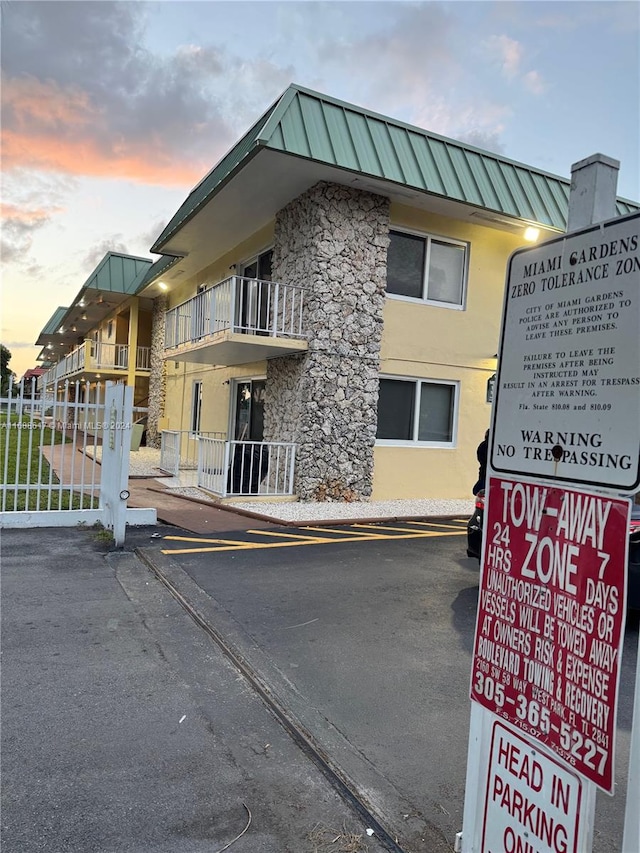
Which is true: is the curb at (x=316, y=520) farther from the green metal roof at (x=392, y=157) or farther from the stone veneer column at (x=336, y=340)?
the green metal roof at (x=392, y=157)

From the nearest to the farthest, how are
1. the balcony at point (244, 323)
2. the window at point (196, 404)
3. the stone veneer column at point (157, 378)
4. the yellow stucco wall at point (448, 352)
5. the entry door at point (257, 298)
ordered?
the balcony at point (244, 323)
the entry door at point (257, 298)
the yellow stucco wall at point (448, 352)
the window at point (196, 404)
the stone veneer column at point (157, 378)

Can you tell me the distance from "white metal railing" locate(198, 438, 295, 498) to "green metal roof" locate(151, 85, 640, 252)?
16.0 ft

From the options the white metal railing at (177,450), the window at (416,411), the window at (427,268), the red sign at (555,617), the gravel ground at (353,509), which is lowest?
the gravel ground at (353,509)

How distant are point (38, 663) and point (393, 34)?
8799mm

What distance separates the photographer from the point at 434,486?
1276 cm

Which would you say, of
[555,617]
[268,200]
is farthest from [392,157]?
[555,617]

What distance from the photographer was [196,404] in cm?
1802

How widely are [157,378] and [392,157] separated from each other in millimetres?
13681

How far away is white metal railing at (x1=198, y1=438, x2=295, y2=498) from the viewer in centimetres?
1091

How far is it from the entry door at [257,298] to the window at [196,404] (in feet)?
14.9

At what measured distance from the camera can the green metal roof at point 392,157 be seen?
944 centimetres

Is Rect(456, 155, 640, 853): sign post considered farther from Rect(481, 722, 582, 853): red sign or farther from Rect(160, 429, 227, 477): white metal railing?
Rect(160, 429, 227, 477): white metal railing

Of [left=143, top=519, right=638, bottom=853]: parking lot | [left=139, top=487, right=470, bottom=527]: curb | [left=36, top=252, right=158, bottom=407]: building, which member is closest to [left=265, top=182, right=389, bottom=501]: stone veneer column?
[left=139, top=487, right=470, bottom=527]: curb

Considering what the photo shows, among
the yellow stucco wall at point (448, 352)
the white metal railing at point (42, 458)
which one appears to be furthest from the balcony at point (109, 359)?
the yellow stucco wall at point (448, 352)
